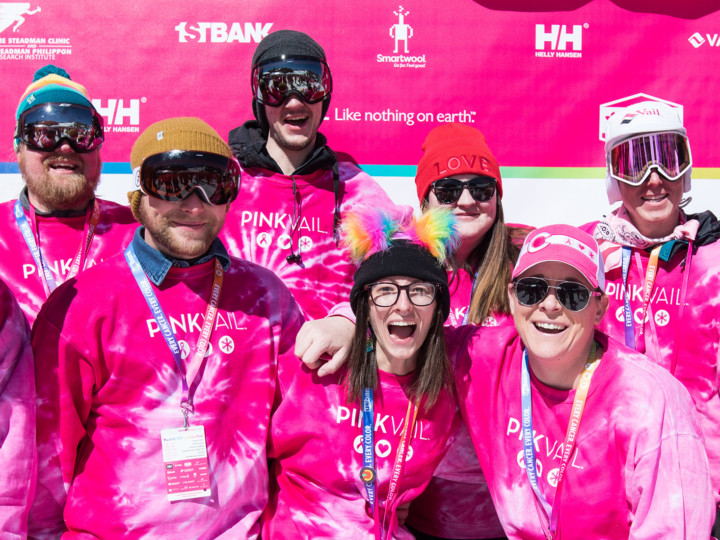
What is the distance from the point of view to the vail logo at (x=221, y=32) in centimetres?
401

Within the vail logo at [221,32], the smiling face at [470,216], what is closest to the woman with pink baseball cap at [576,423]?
the smiling face at [470,216]

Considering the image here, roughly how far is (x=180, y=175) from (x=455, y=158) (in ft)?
4.60

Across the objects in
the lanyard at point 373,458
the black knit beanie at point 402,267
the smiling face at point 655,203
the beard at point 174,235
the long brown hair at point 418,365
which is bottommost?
the lanyard at point 373,458

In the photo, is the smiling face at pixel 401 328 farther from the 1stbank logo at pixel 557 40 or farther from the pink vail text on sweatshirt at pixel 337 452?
the 1stbank logo at pixel 557 40

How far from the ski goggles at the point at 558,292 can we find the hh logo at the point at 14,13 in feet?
10.4

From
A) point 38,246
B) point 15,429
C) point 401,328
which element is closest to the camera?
point 15,429

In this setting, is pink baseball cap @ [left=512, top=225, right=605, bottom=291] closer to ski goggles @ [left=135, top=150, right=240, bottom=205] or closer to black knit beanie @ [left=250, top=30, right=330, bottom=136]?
ski goggles @ [left=135, top=150, right=240, bottom=205]

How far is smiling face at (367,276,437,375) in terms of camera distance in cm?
253

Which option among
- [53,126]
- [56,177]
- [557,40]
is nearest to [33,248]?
[56,177]

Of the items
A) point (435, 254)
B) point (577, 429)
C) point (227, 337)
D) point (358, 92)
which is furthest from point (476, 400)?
point (358, 92)

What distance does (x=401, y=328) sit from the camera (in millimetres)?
2590

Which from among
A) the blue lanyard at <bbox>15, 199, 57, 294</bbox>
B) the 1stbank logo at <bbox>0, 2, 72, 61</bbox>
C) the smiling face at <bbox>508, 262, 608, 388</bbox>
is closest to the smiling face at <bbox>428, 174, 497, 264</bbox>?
the smiling face at <bbox>508, 262, 608, 388</bbox>

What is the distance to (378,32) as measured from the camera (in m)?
4.07

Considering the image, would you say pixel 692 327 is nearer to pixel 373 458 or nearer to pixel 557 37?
pixel 373 458
